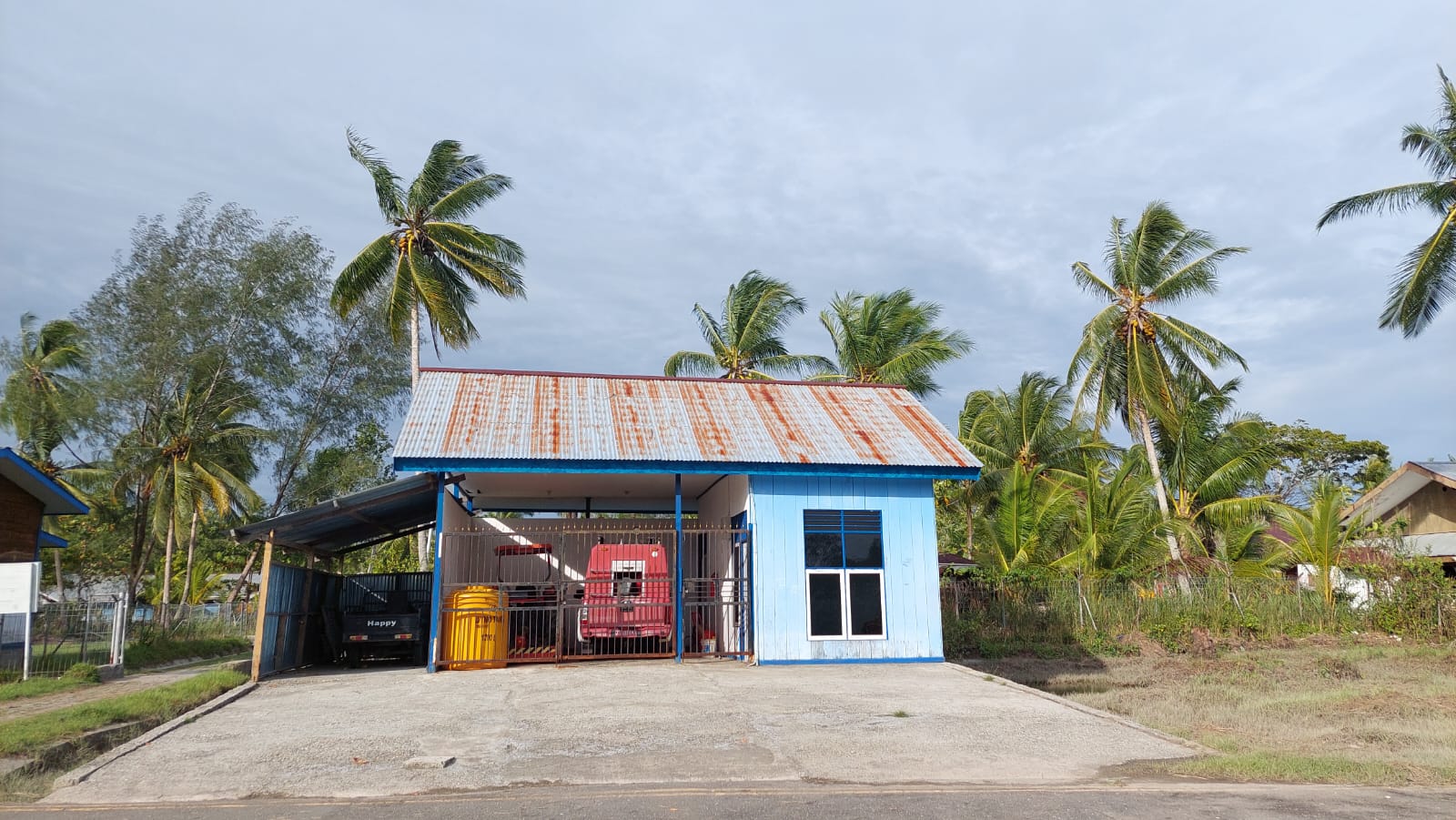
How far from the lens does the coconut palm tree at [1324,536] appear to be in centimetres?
2142

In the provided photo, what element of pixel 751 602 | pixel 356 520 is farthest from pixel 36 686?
pixel 751 602

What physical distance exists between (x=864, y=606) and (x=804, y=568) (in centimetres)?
110

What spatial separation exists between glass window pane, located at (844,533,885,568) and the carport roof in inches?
240

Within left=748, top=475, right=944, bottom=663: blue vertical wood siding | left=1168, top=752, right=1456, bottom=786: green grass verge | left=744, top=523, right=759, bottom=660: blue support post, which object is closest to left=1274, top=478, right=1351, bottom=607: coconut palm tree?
left=748, top=475, right=944, bottom=663: blue vertical wood siding

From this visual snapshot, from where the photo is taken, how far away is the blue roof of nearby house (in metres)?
17.6

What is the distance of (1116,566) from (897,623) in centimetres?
1032

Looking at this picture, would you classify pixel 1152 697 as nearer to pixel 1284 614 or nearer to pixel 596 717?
pixel 596 717

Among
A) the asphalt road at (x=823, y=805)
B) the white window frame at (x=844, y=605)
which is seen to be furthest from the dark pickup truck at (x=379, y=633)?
the asphalt road at (x=823, y=805)

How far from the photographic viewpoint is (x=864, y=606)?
14188mm

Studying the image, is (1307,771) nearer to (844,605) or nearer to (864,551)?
(844,605)

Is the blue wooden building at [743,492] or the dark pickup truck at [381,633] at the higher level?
the blue wooden building at [743,492]

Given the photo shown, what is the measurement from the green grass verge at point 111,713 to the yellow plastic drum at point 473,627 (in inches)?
114

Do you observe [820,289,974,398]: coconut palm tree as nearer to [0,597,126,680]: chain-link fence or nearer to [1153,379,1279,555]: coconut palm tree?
[1153,379,1279,555]: coconut palm tree

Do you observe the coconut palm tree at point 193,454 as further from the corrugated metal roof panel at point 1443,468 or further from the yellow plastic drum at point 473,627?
the corrugated metal roof panel at point 1443,468
